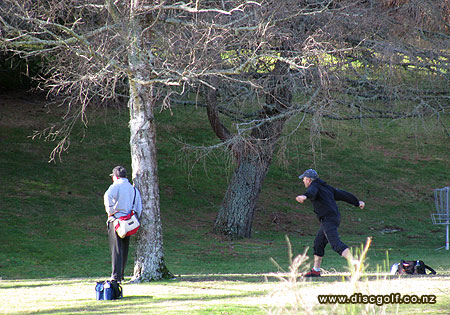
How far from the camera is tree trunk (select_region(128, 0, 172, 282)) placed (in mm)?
9336

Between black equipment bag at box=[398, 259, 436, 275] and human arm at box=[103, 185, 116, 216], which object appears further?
black equipment bag at box=[398, 259, 436, 275]

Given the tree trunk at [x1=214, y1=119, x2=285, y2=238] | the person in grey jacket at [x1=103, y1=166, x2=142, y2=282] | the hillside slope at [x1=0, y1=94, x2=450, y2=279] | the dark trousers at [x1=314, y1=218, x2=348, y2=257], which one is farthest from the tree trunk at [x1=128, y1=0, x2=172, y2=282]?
the tree trunk at [x1=214, y1=119, x2=285, y2=238]

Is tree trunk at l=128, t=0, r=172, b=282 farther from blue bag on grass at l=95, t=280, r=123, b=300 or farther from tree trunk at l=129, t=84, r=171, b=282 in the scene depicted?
blue bag on grass at l=95, t=280, r=123, b=300

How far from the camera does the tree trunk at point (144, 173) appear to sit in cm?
934

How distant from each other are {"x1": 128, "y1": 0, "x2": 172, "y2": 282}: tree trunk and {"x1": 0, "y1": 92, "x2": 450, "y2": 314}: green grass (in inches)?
25.3

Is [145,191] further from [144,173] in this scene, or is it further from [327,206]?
[327,206]

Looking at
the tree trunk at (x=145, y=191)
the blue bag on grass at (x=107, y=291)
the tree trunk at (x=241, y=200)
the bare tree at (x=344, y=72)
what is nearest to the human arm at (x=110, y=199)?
the tree trunk at (x=145, y=191)

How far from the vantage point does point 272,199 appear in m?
21.1

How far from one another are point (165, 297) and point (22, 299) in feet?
6.10

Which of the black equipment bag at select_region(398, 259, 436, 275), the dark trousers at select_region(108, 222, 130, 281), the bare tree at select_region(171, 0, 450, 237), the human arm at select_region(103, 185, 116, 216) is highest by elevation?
the bare tree at select_region(171, 0, 450, 237)

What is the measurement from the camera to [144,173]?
9.36 m

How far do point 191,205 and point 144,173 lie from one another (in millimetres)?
10151

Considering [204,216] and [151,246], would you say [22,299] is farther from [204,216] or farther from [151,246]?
[204,216]

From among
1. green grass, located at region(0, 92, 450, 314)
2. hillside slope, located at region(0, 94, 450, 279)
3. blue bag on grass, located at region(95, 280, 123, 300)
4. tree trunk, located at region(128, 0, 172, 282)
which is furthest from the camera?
hillside slope, located at region(0, 94, 450, 279)
